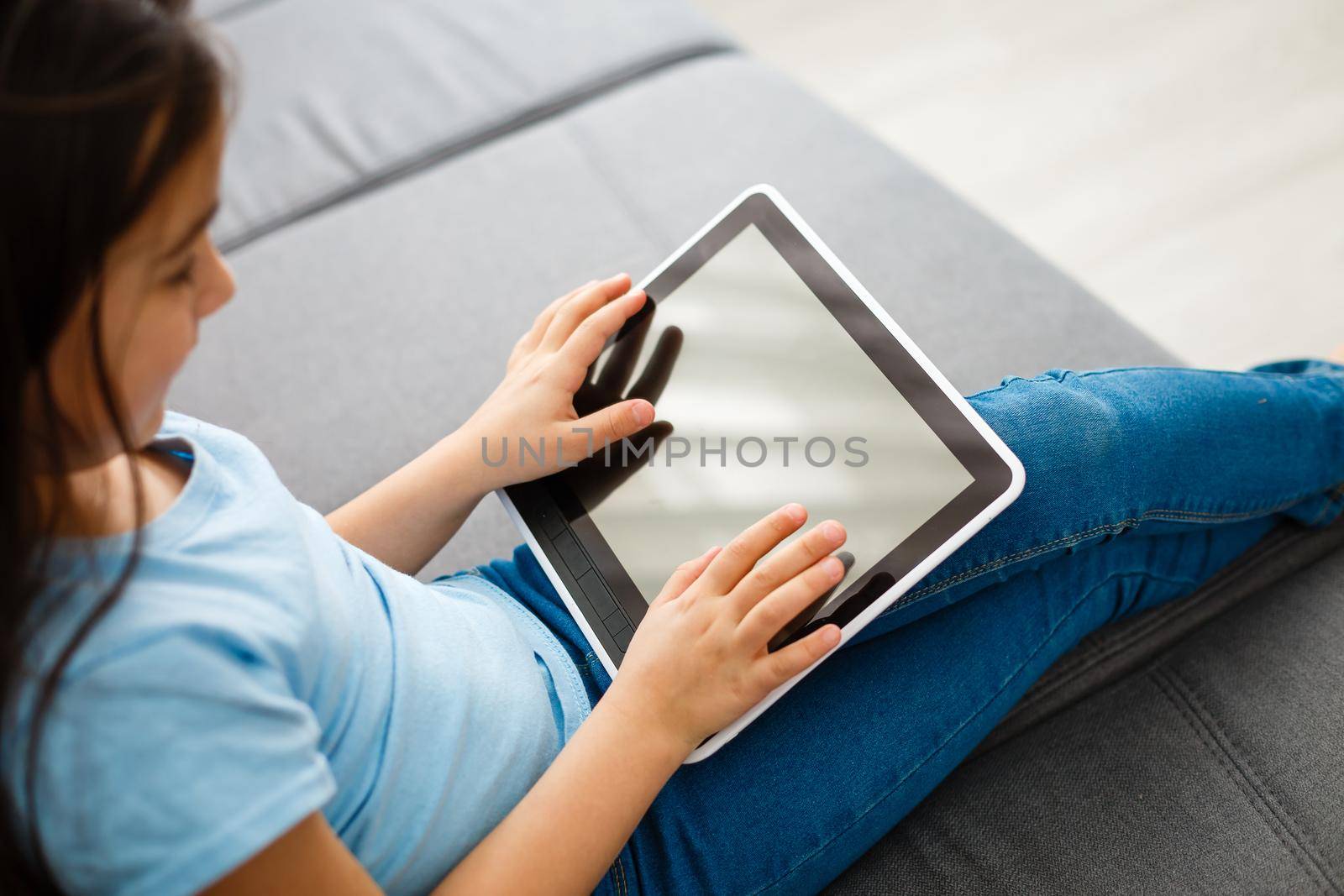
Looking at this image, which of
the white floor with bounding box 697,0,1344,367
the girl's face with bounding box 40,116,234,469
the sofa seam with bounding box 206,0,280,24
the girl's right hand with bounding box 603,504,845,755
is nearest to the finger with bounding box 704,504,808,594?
the girl's right hand with bounding box 603,504,845,755

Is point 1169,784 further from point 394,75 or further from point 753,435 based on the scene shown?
point 394,75

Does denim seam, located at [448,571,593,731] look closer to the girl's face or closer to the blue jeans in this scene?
the blue jeans

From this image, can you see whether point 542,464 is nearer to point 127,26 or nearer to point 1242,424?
point 127,26

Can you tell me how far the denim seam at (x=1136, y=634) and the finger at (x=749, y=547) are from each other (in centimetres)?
30

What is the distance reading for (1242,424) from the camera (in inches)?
31.1

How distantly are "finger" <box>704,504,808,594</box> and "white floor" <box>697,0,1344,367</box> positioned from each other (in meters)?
1.01

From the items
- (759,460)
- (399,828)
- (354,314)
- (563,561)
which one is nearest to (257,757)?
(399,828)

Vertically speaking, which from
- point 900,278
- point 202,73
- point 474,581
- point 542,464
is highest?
point 202,73

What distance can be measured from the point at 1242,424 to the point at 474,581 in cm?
66

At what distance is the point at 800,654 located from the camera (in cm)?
60

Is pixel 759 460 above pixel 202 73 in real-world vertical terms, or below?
A: below

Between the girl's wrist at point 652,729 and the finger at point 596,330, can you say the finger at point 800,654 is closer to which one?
the girl's wrist at point 652,729

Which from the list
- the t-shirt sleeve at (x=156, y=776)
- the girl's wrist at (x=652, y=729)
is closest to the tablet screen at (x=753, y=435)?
the girl's wrist at (x=652, y=729)

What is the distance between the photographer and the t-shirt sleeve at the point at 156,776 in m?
0.43
